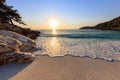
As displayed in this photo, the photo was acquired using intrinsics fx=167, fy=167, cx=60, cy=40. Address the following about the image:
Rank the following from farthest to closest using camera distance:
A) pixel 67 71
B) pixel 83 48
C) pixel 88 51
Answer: pixel 83 48, pixel 88 51, pixel 67 71

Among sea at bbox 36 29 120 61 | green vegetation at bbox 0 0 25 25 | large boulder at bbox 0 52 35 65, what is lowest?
sea at bbox 36 29 120 61

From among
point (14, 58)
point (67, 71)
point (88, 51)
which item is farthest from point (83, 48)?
point (67, 71)

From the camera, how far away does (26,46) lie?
36.4 ft

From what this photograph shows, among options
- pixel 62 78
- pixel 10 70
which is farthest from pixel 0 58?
pixel 62 78

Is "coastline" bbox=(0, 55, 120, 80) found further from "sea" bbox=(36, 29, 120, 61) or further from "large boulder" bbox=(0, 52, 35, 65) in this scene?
"sea" bbox=(36, 29, 120, 61)

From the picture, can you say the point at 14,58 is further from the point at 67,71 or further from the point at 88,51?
the point at 88,51

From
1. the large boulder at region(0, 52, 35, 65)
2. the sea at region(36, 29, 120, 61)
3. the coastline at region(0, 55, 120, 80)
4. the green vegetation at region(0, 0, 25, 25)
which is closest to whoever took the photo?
the coastline at region(0, 55, 120, 80)

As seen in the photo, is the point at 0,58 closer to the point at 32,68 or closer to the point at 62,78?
the point at 32,68

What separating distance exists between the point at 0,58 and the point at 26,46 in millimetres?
4125

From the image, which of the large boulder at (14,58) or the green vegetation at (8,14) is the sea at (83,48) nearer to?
the large boulder at (14,58)

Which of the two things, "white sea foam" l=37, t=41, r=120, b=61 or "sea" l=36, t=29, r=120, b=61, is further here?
"sea" l=36, t=29, r=120, b=61

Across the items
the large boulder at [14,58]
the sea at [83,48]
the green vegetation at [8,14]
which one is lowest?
the sea at [83,48]

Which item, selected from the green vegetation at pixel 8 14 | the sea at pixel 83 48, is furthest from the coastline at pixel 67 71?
the green vegetation at pixel 8 14

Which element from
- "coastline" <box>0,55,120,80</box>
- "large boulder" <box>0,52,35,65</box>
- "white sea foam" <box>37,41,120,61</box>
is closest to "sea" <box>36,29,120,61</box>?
"white sea foam" <box>37,41,120,61</box>
